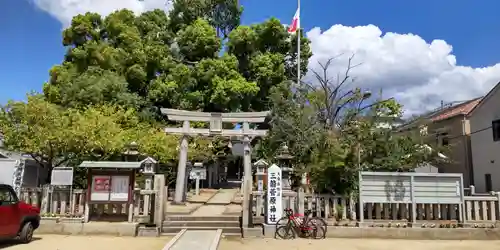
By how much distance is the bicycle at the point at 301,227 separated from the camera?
37.3 ft

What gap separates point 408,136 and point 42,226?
12448 millimetres

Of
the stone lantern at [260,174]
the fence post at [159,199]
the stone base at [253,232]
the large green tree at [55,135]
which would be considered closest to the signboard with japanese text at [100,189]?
the fence post at [159,199]

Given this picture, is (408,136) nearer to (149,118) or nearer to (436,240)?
(436,240)

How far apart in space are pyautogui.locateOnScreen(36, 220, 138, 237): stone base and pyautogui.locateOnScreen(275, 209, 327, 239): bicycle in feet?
14.0

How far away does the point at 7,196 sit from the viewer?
9703 mm

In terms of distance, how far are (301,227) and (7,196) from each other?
762 centimetres

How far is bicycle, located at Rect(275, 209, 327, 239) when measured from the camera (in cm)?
1138

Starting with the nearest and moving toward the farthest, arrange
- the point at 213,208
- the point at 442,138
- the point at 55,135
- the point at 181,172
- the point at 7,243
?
the point at 7,243, the point at 55,135, the point at 213,208, the point at 181,172, the point at 442,138

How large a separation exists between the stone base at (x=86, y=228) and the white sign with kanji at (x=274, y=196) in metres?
3.93

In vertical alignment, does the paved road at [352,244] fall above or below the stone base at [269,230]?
below

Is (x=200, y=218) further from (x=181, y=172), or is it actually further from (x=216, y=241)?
(x=181, y=172)

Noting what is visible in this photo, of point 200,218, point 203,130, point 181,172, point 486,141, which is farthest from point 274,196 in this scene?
point 486,141

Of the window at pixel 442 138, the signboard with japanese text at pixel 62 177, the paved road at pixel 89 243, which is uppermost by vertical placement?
the window at pixel 442 138

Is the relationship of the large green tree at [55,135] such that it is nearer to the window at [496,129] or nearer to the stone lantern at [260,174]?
the stone lantern at [260,174]
